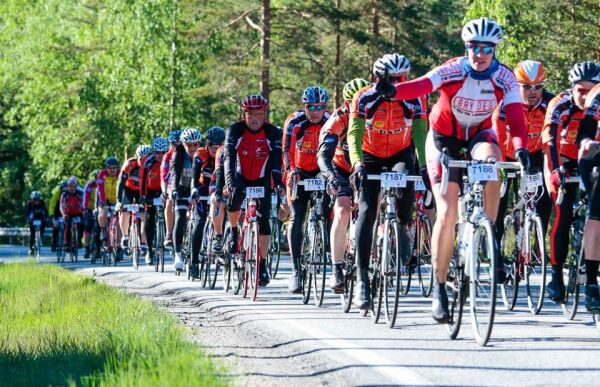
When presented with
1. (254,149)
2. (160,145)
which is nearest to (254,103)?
(254,149)

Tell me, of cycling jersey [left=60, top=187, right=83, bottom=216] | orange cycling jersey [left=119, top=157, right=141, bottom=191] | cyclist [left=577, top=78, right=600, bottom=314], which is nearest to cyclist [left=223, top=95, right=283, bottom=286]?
cyclist [left=577, top=78, right=600, bottom=314]

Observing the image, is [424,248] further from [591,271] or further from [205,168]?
[205,168]

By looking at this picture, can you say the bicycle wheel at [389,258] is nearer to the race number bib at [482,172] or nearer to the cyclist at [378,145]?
the cyclist at [378,145]

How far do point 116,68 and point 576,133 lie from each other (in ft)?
143

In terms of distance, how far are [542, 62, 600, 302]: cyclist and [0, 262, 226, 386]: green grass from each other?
127 inches

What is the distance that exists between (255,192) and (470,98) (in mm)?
4950

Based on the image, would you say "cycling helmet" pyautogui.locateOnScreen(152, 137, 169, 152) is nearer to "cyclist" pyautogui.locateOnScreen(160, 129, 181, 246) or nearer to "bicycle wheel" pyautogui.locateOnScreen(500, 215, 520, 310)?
"cyclist" pyautogui.locateOnScreen(160, 129, 181, 246)

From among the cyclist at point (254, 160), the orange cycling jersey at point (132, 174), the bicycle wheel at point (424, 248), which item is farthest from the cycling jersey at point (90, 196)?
the bicycle wheel at point (424, 248)

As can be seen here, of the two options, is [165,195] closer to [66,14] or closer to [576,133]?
[576,133]

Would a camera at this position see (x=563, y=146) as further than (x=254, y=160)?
No

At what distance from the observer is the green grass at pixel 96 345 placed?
7516 millimetres

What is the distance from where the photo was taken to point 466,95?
955 cm

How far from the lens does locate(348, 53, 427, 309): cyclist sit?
36.1ft

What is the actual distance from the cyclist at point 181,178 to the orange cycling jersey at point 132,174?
3.94m
